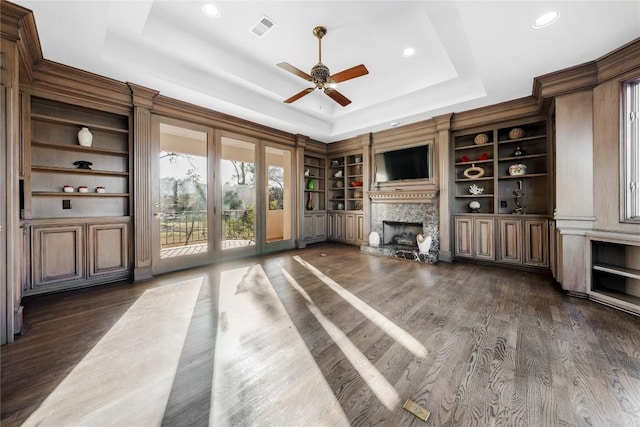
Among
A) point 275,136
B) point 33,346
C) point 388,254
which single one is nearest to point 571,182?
point 388,254

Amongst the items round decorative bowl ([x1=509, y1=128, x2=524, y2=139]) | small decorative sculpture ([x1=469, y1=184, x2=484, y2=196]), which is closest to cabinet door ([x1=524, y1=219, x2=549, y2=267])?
small decorative sculpture ([x1=469, y1=184, x2=484, y2=196])

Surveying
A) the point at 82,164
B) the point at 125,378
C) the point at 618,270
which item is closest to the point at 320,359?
the point at 125,378

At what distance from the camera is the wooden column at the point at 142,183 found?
3.76 meters

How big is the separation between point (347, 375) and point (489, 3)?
10.6 ft

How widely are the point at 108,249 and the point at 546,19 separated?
19.4 ft

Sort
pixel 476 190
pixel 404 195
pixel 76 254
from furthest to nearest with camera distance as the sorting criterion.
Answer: pixel 404 195 → pixel 476 190 → pixel 76 254

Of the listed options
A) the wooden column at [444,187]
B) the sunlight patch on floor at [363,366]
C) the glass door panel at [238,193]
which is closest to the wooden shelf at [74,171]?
the glass door panel at [238,193]

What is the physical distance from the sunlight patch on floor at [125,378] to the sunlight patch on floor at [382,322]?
1.70 metres

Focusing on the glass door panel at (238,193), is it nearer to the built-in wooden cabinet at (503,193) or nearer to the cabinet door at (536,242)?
the built-in wooden cabinet at (503,193)

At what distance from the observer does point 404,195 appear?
547 cm

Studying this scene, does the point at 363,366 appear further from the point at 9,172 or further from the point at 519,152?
the point at 519,152

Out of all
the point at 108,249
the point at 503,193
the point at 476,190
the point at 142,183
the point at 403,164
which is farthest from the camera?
the point at 403,164

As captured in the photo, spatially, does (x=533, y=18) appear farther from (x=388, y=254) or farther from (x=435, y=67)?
(x=388, y=254)

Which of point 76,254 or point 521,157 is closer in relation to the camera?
point 76,254
